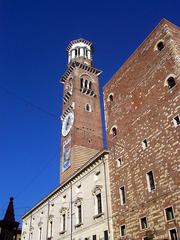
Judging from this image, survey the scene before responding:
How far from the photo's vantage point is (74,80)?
142 feet

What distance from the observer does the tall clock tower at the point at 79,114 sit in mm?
36719

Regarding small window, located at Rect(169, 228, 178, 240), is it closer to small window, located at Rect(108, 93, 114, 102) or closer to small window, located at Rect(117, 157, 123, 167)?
small window, located at Rect(117, 157, 123, 167)

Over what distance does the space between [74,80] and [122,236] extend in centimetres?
2830

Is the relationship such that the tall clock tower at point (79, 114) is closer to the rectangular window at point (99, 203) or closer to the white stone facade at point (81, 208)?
the white stone facade at point (81, 208)

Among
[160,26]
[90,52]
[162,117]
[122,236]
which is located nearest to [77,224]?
[122,236]

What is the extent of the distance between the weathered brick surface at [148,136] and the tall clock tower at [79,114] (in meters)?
13.6

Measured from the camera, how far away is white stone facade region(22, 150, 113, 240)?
21156 mm

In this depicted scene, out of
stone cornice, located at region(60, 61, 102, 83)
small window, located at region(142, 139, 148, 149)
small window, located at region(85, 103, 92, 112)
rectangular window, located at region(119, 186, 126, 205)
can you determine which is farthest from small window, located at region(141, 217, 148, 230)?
stone cornice, located at region(60, 61, 102, 83)

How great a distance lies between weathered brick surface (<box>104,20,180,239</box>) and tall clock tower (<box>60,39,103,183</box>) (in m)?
13.6

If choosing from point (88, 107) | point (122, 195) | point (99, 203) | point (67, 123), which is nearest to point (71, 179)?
point (99, 203)

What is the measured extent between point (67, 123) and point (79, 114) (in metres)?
2.29

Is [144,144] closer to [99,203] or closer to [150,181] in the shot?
[150,181]

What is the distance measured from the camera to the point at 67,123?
134ft

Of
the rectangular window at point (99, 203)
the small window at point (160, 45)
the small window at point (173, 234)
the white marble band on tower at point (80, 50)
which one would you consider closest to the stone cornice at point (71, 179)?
the rectangular window at point (99, 203)
